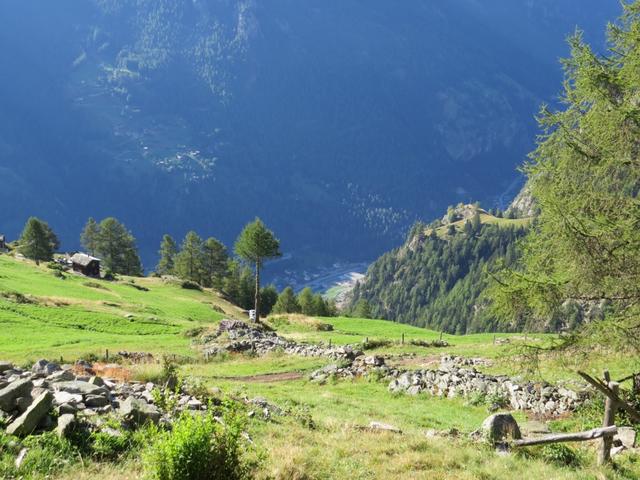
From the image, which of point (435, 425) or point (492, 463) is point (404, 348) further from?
point (492, 463)

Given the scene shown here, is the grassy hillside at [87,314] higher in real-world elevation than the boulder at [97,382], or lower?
higher

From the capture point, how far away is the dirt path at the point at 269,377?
1201 inches

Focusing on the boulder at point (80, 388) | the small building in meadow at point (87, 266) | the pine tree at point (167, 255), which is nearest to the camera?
the boulder at point (80, 388)

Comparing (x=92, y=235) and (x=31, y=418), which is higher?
(x=92, y=235)

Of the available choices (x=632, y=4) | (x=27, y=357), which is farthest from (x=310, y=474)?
(x=27, y=357)

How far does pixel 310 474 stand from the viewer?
9.88 meters

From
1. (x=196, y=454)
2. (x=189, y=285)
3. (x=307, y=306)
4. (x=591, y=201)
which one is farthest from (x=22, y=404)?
(x=307, y=306)

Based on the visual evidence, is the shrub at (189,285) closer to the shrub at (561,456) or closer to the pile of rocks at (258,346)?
the pile of rocks at (258,346)

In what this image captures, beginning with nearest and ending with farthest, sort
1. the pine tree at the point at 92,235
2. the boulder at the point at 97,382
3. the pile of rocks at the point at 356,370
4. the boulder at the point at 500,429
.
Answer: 1. the boulder at the point at 500,429
2. the boulder at the point at 97,382
3. the pile of rocks at the point at 356,370
4. the pine tree at the point at 92,235

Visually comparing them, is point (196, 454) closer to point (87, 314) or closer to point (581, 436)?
point (581, 436)

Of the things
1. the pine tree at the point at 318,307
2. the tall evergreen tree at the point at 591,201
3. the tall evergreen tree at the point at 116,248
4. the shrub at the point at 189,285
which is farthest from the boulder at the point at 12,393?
the tall evergreen tree at the point at 116,248

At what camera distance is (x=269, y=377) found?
3219 cm

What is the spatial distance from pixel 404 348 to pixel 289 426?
29.5 m

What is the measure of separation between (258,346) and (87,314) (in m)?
20.8
